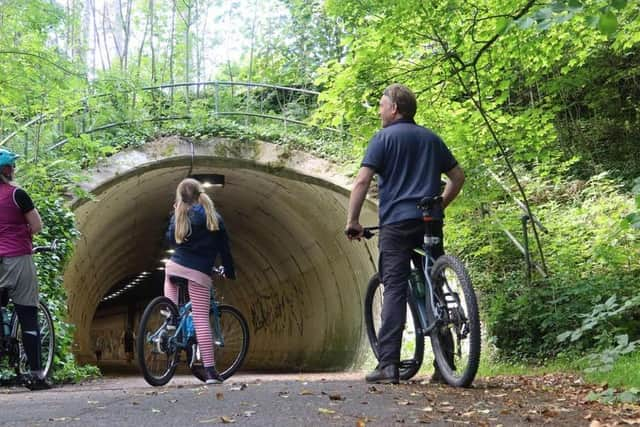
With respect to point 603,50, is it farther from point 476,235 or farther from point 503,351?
point 503,351

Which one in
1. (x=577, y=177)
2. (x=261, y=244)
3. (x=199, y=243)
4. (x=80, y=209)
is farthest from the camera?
(x=261, y=244)

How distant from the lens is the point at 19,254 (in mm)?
6090

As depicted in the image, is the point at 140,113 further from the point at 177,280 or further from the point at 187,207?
the point at 177,280

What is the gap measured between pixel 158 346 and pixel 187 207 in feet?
3.87

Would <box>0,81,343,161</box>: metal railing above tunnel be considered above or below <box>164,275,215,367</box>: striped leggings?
above

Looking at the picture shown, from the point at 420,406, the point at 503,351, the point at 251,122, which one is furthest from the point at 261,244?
the point at 420,406

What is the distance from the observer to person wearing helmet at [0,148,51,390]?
606 cm

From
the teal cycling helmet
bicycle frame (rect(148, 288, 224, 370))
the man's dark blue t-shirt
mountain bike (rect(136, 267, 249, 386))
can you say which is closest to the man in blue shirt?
the man's dark blue t-shirt

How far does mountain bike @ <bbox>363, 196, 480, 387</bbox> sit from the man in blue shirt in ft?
0.29

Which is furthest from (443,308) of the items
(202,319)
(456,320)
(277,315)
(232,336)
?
(277,315)

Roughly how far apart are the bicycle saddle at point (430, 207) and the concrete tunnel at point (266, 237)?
6.69 metres

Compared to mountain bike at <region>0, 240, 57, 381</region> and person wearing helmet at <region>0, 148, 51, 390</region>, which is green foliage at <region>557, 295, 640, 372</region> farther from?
mountain bike at <region>0, 240, 57, 381</region>

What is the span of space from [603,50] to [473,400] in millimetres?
9295

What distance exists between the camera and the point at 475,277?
9.98 metres
